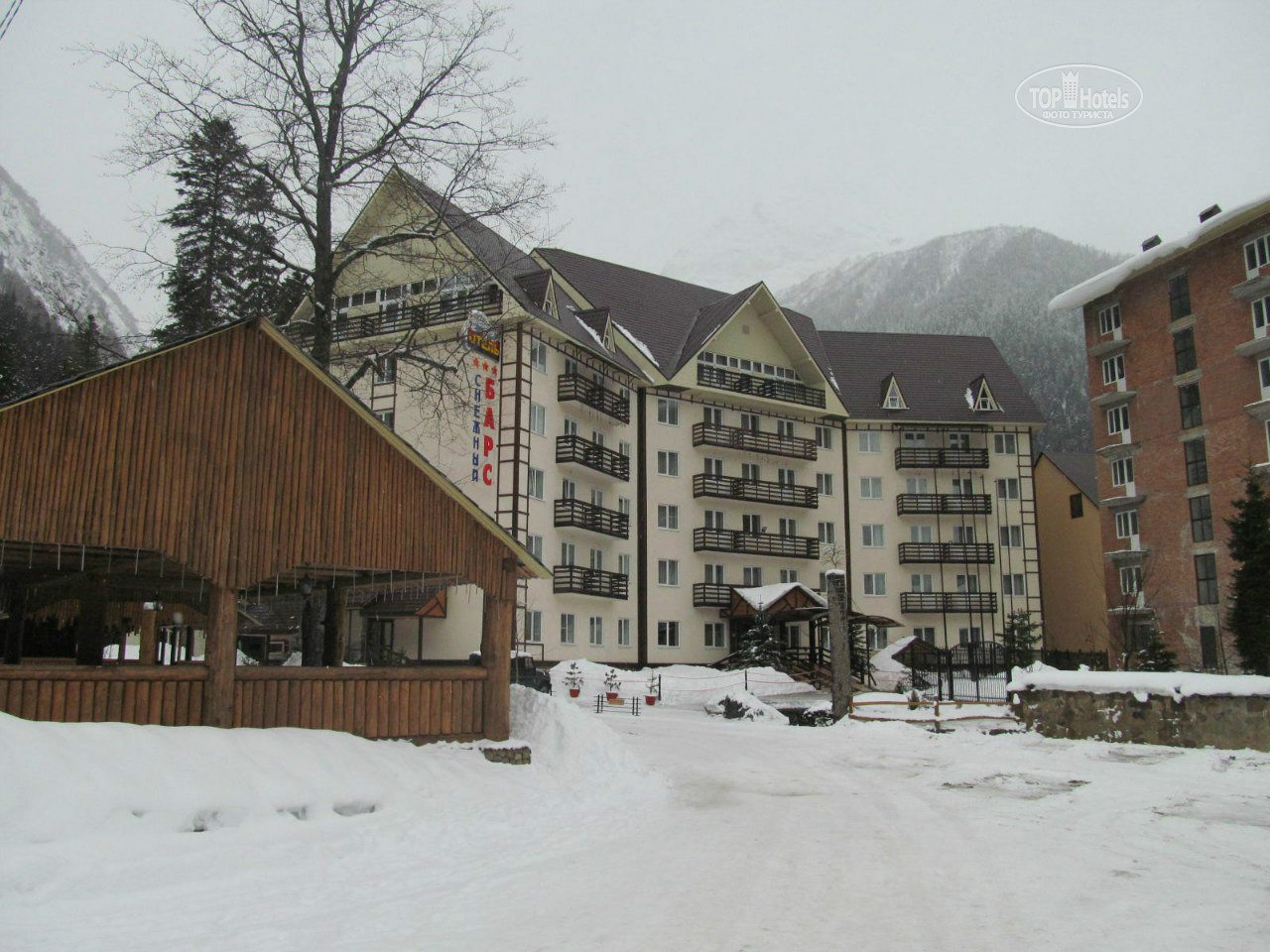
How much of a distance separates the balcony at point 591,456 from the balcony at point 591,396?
153cm

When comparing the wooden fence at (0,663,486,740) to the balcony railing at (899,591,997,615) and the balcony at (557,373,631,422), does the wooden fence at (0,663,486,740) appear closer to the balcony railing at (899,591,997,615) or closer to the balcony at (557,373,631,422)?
the balcony at (557,373,631,422)

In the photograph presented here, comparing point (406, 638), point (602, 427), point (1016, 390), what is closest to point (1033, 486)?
point (1016, 390)

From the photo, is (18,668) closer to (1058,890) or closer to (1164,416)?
(1058,890)

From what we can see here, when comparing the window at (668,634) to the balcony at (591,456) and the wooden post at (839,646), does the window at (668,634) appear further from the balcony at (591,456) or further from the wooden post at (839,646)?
the wooden post at (839,646)

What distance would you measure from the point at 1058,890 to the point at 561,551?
34470mm

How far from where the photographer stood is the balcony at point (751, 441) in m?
49.5

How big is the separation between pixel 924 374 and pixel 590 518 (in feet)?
83.3

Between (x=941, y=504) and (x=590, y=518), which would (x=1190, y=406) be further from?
(x=590, y=518)

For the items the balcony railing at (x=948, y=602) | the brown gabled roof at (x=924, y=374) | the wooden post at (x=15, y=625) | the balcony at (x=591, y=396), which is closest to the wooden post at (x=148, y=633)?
the wooden post at (x=15, y=625)

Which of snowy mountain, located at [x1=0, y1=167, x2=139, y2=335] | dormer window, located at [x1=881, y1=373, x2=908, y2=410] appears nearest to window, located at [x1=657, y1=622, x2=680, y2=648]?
dormer window, located at [x1=881, y1=373, x2=908, y2=410]

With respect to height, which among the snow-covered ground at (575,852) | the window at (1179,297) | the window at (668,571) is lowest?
the snow-covered ground at (575,852)

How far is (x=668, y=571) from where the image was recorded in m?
48.1

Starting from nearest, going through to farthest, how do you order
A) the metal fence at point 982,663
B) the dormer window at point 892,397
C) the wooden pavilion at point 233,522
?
the wooden pavilion at point 233,522
the metal fence at point 982,663
the dormer window at point 892,397

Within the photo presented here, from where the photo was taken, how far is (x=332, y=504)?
14.0 m
